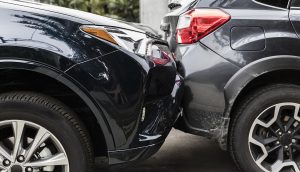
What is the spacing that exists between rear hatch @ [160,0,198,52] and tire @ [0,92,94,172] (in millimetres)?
1211

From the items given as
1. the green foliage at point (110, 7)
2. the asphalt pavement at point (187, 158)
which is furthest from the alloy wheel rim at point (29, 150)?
the green foliage at point (110, 7)

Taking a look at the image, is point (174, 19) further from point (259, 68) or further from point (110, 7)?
point (110, 7)

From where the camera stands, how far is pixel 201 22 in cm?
330

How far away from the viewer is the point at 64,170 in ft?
9.20

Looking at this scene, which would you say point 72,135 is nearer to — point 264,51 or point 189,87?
point 189,87

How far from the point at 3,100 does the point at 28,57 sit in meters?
0.31

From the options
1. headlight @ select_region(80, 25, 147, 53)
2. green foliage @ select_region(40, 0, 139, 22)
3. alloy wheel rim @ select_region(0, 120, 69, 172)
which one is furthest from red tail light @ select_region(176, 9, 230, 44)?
green foliage @ select_region(40, 0, 139, 22)

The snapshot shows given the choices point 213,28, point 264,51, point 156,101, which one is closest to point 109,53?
point 156,101

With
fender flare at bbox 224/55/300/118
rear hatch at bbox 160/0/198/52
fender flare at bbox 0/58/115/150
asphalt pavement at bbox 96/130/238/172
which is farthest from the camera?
asphalt pavement at bbox 96/130/238/172

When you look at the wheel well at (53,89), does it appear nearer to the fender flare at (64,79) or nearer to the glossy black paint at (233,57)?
the fender flare at (64,79)

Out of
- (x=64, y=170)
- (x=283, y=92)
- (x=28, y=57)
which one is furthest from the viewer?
(x=283, y=92)

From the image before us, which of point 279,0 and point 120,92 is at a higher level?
point 279,0

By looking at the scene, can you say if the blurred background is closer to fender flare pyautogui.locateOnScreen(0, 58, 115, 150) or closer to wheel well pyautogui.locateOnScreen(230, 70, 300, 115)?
wheel well pyautogui.locateOnScreen(230, 70, 300, 115)

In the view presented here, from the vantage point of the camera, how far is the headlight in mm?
2791
